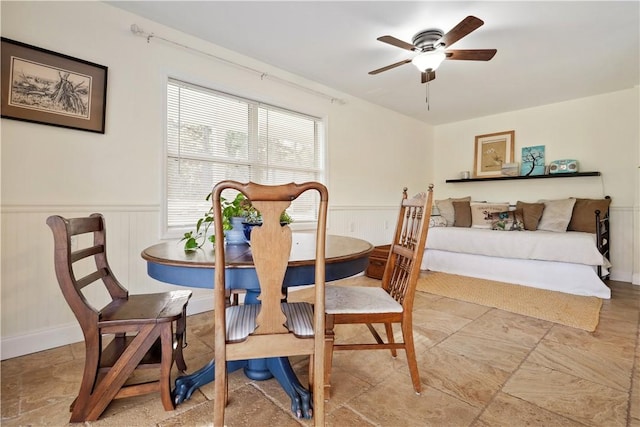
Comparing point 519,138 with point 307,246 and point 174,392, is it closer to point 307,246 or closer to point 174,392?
point 307,246

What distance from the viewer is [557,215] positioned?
3.88 meters

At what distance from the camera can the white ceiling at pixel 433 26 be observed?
220 cm

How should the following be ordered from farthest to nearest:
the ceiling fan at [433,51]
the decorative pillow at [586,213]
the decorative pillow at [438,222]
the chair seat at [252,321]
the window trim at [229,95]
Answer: the decorative pillow at [438,222], the decorative pillow at [586,213], the window trim at [229,95], the ceiling fan at [433,51], the chair seat at [252,321]

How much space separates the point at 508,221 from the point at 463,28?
9.75ft

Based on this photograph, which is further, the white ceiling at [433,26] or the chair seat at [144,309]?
the white ceiling at [433,26]

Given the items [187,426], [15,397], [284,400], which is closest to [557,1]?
[284,400]

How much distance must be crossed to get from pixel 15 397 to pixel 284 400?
4.35 feet

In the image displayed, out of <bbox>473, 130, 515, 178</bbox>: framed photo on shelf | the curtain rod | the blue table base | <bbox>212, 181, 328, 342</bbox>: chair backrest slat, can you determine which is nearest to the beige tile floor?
the blue table base

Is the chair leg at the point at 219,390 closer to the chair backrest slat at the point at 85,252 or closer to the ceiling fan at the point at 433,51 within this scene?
the chair backrest slat at the point at 85,252

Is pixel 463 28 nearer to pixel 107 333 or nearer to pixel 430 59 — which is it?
pixel 430 59

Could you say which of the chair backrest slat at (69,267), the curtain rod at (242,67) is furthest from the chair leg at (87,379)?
the curtain rod at (242,67)

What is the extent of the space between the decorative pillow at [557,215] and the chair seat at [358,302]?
3387mm

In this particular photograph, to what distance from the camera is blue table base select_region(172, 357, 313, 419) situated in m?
1.38

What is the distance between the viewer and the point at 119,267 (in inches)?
89.6
